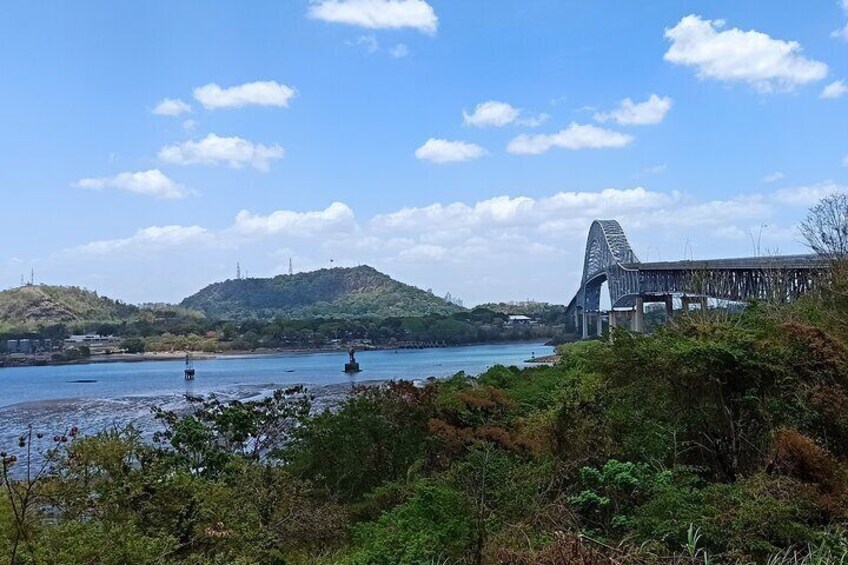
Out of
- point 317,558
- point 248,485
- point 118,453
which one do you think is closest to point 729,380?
point 317,558

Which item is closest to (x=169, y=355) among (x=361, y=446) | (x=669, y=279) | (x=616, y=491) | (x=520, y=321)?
(x=520, y=321)

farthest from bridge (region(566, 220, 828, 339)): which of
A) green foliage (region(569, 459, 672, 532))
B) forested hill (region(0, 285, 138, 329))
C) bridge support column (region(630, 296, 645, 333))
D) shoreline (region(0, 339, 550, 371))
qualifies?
forested hill (region(0, 285, 138, 329))

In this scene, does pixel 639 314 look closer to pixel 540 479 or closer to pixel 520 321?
pixel 540 479

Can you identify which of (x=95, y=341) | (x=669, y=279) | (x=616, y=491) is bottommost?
(x=616, y=491)

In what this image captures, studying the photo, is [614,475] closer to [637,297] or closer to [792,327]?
[792,327]

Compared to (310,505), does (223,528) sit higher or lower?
higher

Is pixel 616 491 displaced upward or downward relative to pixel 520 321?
downward

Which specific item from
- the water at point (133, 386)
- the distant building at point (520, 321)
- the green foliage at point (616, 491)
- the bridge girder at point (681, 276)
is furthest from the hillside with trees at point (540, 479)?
the distant building at point (520, 321)
